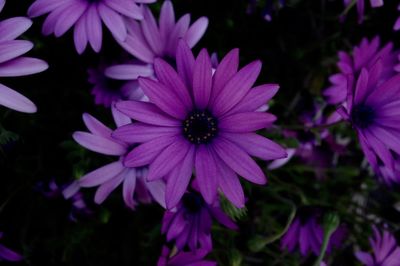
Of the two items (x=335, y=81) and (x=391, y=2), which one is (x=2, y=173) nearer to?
(x=335, y=81)

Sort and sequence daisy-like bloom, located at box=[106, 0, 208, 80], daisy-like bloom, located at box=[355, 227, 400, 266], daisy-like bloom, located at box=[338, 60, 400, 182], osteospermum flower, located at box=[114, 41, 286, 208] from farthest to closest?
daisy-like bloom, located at box=[355, 227, 400, 266]
daisy-like bloom, located at box=[106, 0, 208, 80]
daisy-like bloom, located at box=[338, 60, 400, 182]
osteospermum flower, located at box=[114, 41, 286, 208]

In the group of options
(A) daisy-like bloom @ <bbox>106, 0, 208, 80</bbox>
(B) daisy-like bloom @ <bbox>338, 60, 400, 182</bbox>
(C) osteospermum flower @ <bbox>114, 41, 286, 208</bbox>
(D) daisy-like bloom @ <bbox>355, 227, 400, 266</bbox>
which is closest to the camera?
(C) osteospermum flower @ <bbox>114, 41, 286, 208</bbox>

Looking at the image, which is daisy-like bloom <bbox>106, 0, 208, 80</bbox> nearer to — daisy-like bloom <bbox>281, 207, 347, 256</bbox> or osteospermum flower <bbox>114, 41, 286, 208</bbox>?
osteospermum flower <bbox>114, 41, 286, 208</bbox>

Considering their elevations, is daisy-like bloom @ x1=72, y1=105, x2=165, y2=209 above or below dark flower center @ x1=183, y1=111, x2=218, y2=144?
below

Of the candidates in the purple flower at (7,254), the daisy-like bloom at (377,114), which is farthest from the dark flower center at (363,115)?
the purple flower at (7,254)

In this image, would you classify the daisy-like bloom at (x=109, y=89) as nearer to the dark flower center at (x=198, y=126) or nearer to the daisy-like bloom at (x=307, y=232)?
the dark flower center at (x=198, y=126)

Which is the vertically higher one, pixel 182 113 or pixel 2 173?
pixel 182 113

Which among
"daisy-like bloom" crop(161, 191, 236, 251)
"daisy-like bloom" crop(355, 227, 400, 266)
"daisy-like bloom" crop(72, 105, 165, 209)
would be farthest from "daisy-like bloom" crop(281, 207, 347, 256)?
"daisy-like bloom" crop(72, 105, 165, 209)

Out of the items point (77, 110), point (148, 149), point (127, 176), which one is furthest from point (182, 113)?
point (77, 110)
